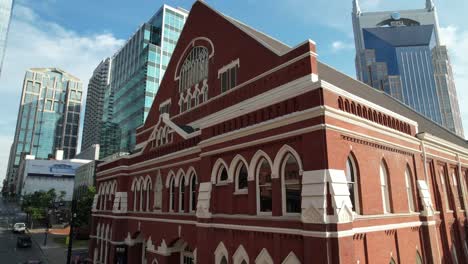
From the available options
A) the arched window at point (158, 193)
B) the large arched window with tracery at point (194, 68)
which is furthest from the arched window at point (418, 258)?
the large arched window with tracery at point (194, 68)

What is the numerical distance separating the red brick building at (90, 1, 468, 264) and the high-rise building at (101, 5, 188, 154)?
40.3 meters

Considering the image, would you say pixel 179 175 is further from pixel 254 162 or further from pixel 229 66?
pixel 254 162

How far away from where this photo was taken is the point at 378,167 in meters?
13.0

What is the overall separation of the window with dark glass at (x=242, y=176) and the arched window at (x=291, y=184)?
2.24 m

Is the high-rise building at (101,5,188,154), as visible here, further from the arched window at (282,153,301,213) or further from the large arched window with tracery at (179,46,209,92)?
the arched window at (282,153,301,213)

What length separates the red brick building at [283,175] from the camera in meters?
10.6

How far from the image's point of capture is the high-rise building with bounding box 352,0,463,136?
12838 cm

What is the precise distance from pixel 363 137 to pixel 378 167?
1798 millimetres

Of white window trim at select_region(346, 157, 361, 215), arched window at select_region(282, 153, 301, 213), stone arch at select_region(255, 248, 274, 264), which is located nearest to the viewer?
arched window at select_region(282, 153, 301, 213)

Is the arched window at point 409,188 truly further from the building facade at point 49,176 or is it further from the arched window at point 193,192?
the building facade at point 49,176

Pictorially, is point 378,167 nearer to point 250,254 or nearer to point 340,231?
point 340,231

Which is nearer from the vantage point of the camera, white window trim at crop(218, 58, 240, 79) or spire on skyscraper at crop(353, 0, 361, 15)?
white window trim at crop(218, 58, 240, 79)

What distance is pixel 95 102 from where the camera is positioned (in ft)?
527

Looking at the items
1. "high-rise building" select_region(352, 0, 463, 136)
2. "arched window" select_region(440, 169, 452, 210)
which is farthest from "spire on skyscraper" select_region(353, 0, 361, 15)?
"arched window" select_region(440, 169, 452, 210)
